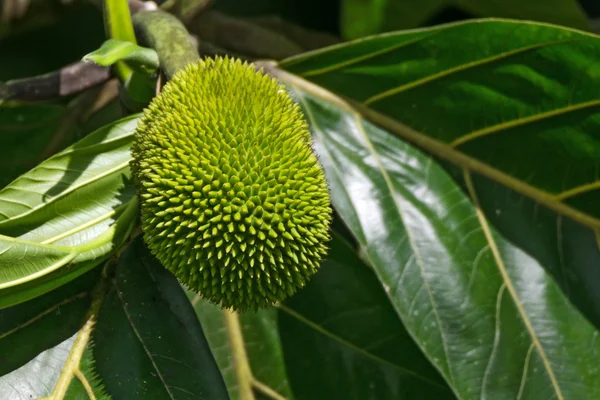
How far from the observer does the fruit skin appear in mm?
910

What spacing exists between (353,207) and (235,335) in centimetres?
28

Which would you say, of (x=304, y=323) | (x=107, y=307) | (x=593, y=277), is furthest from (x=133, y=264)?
(x=593, y=277)

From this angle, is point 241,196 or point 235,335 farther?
point 235,335

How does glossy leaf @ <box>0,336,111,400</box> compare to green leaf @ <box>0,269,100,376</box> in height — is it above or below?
below

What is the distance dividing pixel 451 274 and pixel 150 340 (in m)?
0.46

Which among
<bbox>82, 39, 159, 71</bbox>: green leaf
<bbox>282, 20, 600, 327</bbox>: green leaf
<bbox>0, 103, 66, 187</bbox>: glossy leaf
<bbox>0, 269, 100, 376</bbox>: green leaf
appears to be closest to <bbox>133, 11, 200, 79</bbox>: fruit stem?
<bbox>82, 39, 159, 71</bbox>: green leaf

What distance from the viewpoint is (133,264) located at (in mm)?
1110

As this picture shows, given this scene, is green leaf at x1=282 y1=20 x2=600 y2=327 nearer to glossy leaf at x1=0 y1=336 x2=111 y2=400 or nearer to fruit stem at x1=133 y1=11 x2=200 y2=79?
fruit stem at x1=133 y1=11 x2=200 y2=79

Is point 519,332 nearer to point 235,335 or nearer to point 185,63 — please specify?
point 235,335

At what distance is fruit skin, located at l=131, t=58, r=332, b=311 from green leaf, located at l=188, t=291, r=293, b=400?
0.29 m

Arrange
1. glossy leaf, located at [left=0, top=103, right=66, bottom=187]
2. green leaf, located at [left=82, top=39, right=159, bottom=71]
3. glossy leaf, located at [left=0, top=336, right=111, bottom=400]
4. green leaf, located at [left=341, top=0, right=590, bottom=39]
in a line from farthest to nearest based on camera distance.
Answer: green leaf, located at [left=341, top=0, right=590, bottom=39], glossy leaf, located at [left=0, top=103, right=66, bottom=187], glossy leaf, located at [left=0, top=336, right=111, bottom=400], green leaf, located at [left=82, top=39, right=159, bottom=71]

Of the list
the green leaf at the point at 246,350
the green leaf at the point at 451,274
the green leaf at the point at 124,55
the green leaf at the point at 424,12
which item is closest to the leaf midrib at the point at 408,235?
the green leaf at the point at 451,274

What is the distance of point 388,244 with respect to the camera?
1169 millimetres

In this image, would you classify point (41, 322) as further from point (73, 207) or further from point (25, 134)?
point (25, 134)
